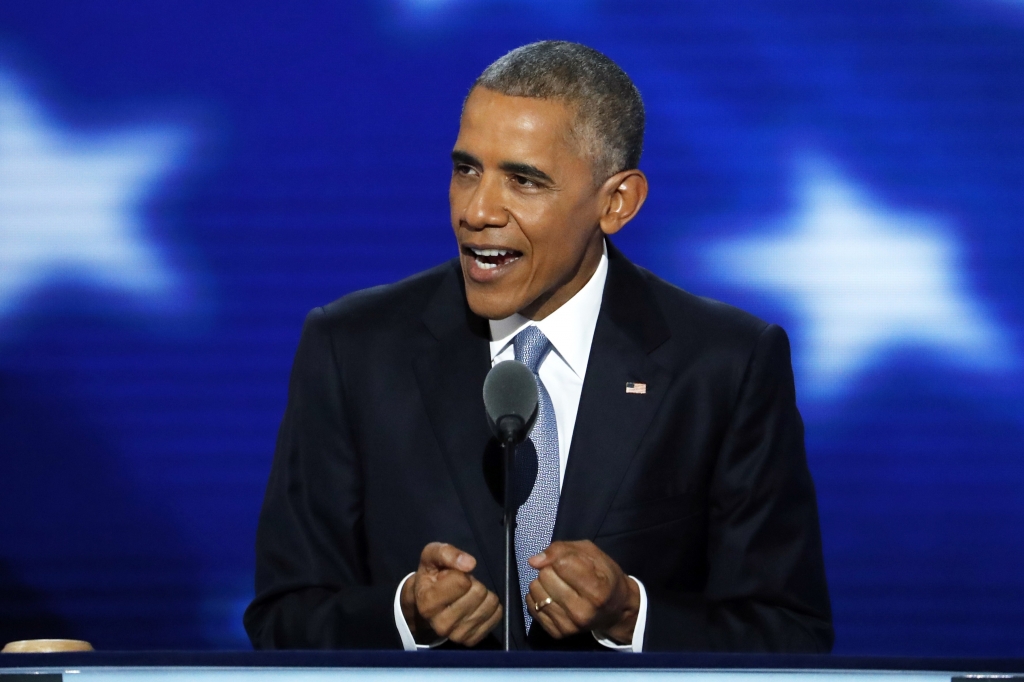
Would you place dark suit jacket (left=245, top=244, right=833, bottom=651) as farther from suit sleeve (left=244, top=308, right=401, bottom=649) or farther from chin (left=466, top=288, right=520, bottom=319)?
chin (left=466, top=288, right=520, bottom=319)

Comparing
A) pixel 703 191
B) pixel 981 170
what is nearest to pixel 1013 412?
pixel 981 170

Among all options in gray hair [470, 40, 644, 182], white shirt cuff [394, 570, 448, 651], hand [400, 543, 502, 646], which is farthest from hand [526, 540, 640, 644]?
gray hair [470, 40, 644, 182]

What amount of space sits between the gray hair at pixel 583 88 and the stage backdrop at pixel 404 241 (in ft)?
3.69

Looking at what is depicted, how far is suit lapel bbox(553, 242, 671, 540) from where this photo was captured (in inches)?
86.3

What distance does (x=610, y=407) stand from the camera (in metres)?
2.26

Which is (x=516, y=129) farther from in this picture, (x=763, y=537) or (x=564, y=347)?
(x=763, y=537)

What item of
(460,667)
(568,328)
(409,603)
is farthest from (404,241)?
→ (460,667)

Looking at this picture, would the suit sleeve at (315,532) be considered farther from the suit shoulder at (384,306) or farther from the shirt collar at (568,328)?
the shirt collar at (568,328)

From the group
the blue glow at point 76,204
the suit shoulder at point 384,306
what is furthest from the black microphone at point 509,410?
the blue glow at point 76,204

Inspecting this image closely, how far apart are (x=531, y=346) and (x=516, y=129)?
0.39 m

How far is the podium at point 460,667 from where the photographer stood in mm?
1409

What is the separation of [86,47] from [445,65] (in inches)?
37.9

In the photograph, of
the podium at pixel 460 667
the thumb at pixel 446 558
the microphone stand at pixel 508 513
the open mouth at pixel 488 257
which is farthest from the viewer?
the open mouth at pixel 488 257

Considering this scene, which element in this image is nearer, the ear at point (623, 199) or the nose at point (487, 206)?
the nose at point (487, 206)
